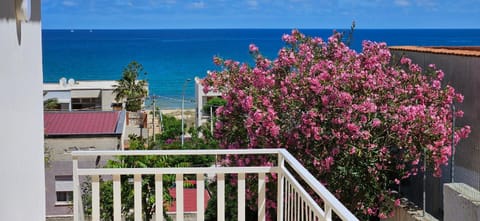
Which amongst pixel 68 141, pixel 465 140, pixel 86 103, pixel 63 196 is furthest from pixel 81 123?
pixel 86 103

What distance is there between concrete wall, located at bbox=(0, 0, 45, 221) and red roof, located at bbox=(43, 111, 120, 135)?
56.9 ft

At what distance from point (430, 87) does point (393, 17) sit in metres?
90.7

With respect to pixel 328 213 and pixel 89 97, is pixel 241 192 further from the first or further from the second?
pixel 89 97

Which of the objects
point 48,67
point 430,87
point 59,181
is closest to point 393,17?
point 48,67

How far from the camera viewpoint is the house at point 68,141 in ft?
56.1

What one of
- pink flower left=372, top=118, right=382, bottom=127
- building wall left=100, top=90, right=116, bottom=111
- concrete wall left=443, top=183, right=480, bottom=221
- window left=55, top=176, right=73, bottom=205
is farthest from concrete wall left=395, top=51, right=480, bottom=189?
building wall left=100, top=90, right=116, bottom=111

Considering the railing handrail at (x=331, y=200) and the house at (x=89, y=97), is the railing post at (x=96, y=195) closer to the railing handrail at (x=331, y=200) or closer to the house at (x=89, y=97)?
the railing handrail at (x=331, y=200)

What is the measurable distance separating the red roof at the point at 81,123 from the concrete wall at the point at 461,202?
48.2 ft

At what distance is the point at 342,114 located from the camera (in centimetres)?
669

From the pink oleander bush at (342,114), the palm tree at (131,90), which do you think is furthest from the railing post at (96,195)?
the palm tree at (131,90)

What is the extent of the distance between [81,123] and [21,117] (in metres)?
19.4

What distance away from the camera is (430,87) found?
726cm

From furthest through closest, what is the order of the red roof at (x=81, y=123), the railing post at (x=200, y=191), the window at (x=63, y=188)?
the red roof at (x=81, y=123) < the window at (x=63, y=188) < the railing post at (x=200, y=191)

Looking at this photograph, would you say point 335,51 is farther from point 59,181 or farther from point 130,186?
point 59,181
